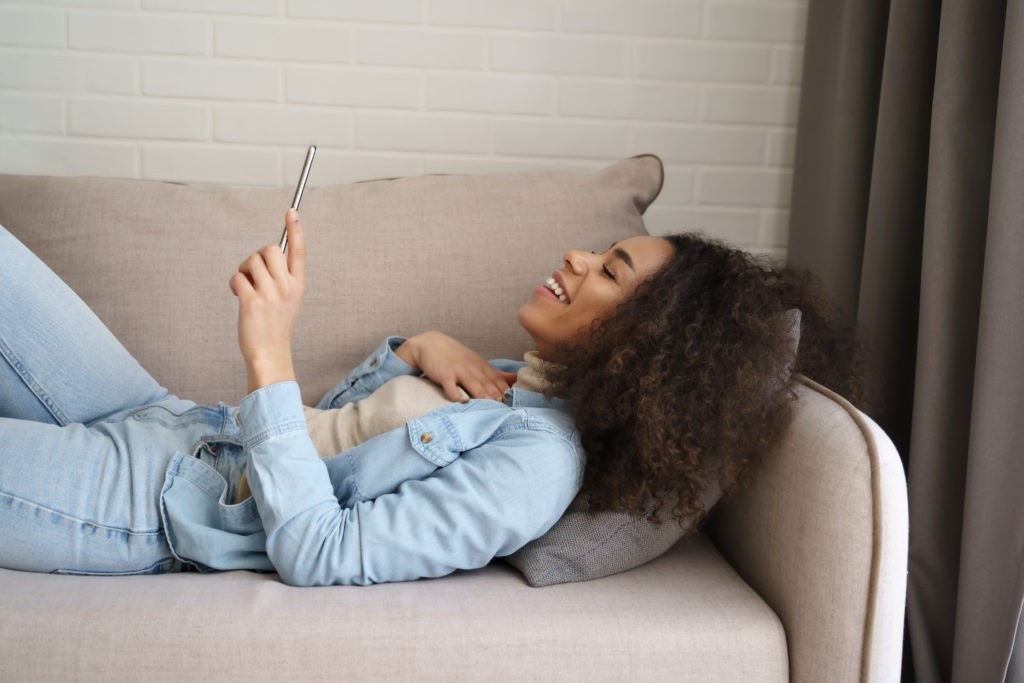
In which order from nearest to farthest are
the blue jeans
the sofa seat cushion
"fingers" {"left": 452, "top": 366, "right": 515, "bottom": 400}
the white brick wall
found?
the sofa seat cushion, the blue jeans, "fingers" {"left": 452, "top": 366, "right": 515, "bottom": 400}, the white brick wall

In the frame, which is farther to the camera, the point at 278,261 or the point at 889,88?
the point at 889,88

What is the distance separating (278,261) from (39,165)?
1.27m

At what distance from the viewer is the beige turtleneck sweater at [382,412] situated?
129 cm

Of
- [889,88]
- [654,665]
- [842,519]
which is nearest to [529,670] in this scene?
[654,665]

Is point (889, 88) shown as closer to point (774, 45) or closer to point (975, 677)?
point (774, 45)

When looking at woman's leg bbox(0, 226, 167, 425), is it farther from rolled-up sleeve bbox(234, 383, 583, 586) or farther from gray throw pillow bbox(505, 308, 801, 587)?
gray throw pillow bbox(505, 308, 801, 587)

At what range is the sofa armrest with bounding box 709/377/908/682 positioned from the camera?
3.14ft

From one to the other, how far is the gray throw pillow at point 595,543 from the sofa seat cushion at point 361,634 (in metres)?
0.05

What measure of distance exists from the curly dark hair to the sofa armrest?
0.07 m

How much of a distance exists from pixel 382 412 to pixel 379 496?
0.22 m

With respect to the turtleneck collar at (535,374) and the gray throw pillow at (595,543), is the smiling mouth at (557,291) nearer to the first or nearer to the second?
the turtleneck collar at (535,374)

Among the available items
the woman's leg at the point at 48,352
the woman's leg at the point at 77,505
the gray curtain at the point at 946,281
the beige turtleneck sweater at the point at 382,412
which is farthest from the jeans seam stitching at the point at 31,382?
the gray curtain at the point at 946,281

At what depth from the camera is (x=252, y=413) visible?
106cm

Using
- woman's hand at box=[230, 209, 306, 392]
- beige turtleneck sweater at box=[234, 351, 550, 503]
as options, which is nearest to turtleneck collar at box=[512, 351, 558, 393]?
beige turtleneck sweater at box=[234, 351, 550, 503]
